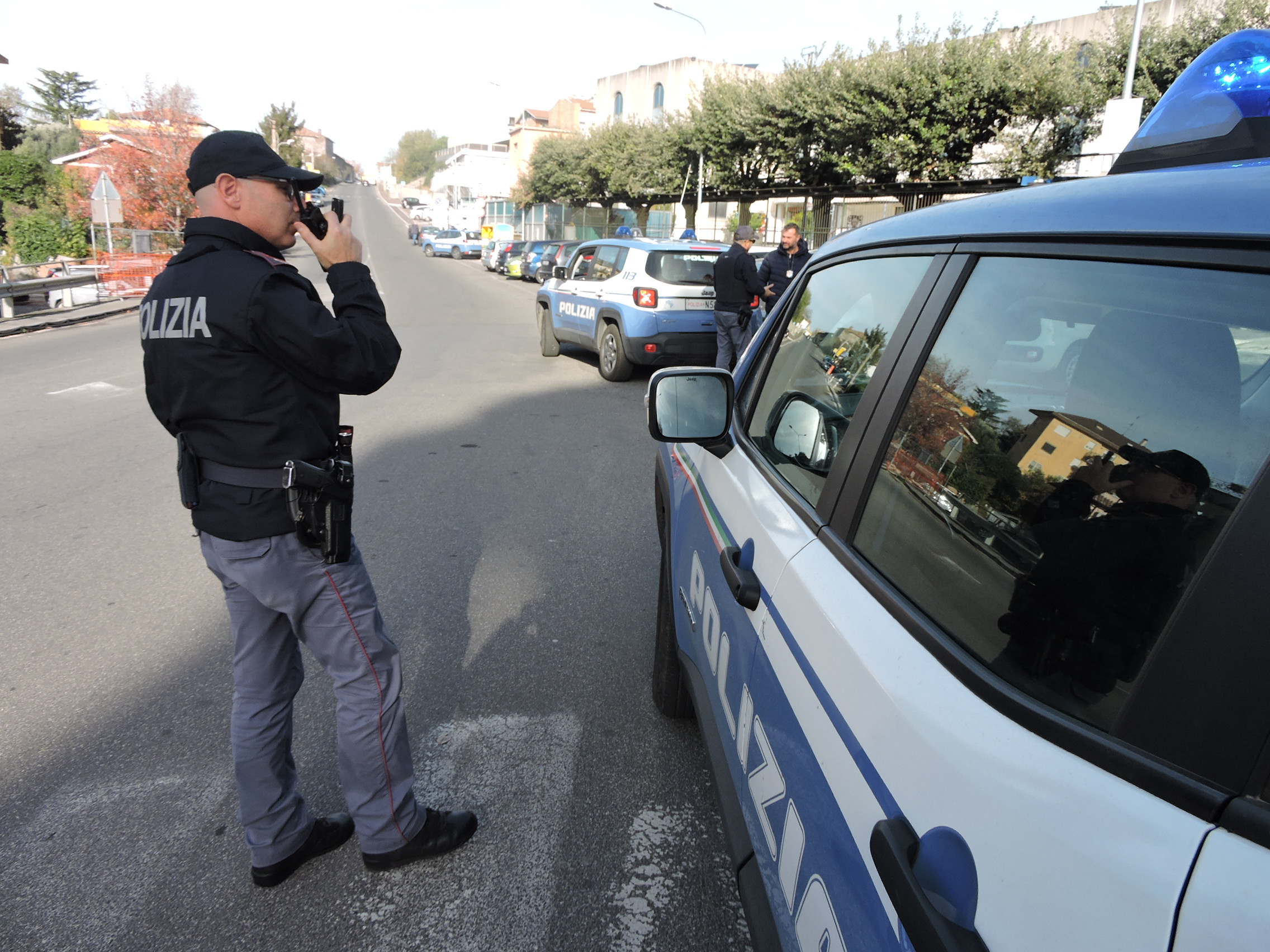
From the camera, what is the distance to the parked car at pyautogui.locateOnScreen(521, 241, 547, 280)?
28.8 metres

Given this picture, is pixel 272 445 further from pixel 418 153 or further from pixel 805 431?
pixel 418 153

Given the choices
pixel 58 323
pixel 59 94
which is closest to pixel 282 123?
pixel 59 94

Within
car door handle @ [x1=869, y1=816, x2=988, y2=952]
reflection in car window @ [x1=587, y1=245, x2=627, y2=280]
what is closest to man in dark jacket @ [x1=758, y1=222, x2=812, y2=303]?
reflection in car window @ [x1=587, y1=245, x2=627, y2=280]

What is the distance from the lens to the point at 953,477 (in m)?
1.32

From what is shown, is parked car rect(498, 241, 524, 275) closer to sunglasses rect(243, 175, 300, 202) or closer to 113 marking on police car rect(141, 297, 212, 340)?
sunglasses rect(243, 175, 300, 202)

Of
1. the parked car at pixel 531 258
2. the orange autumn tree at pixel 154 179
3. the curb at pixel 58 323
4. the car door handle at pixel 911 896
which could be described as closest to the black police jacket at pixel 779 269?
the car door handle at pixel 911 896

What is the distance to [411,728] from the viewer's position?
9.80 feet

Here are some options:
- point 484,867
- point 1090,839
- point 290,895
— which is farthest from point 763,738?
point 290,895

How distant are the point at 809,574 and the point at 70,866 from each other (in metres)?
2.28

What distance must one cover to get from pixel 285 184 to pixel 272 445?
25.7 inches

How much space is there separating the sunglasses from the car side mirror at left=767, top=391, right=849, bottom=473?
4.49 ft

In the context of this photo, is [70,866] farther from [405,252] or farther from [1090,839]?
[405,252]

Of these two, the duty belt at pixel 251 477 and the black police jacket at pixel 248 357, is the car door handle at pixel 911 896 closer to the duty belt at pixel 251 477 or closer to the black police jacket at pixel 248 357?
the black police jacket at pixel 248 357

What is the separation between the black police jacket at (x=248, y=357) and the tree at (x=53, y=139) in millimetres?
57181
